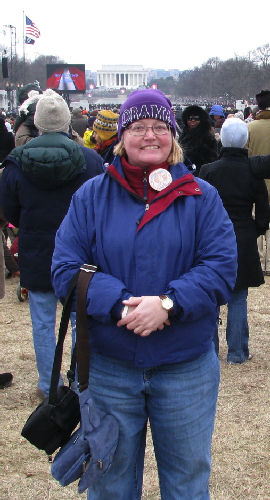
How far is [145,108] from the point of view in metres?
2.40

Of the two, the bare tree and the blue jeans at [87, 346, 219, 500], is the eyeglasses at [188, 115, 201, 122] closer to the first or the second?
the blue jeans at [87, 346, 219, 500]

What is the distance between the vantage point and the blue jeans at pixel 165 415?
235 cm

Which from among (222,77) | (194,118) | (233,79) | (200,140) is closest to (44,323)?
(200,140)

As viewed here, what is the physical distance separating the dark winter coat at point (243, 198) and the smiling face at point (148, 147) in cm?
243

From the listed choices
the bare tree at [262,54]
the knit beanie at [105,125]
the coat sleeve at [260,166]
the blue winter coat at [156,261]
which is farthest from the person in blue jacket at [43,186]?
Result: the bare tree at [262,54]

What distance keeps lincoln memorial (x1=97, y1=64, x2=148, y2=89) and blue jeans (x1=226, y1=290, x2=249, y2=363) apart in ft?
467

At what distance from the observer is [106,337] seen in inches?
91.4

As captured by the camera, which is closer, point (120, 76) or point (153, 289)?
point (153, 289)

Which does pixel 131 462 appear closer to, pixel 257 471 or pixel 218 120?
pixel 257 471

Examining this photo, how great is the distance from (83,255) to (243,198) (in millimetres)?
2681

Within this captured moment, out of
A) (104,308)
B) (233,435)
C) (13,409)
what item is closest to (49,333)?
(13,409)

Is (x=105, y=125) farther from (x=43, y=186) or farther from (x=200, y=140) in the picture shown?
(x=43, y=186)

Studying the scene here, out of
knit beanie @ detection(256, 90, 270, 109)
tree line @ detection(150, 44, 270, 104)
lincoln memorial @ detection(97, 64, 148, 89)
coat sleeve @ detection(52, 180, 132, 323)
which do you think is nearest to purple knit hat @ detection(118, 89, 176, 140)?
coat sleeve @ detection(52, 180, 132, 323)

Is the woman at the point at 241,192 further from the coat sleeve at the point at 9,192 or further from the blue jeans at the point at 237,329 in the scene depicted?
the coat sleeve at the point at 9,192
